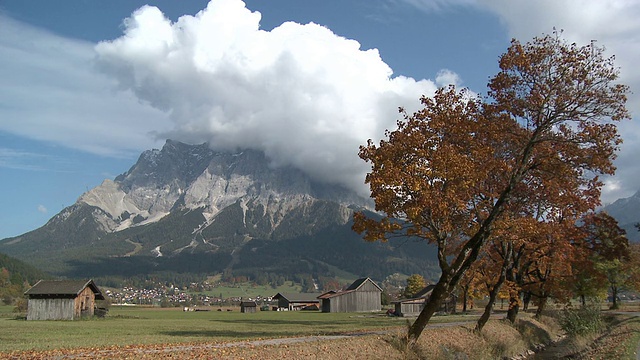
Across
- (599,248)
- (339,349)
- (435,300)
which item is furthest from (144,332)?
(599,248)

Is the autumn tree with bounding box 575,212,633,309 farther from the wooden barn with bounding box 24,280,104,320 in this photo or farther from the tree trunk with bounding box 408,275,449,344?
the wooden barn with bounding box 24,280,104,320

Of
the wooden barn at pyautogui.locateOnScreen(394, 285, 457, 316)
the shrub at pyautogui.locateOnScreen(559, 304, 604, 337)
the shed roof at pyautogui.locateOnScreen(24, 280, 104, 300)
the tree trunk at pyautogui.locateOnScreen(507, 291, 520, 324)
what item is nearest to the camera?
the shrub at pyautogui.locateOnScreen(559, 304, 604, 337)

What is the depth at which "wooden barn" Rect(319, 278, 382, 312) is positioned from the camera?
11569 centimetres

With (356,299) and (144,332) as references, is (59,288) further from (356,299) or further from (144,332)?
(356,299)

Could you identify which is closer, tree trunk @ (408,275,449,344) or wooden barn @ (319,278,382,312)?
tree trunk @ (408,275,449,344)

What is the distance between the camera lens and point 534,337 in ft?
130

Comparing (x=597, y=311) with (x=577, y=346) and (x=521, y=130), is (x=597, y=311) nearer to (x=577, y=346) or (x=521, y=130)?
(x=577, y=346)

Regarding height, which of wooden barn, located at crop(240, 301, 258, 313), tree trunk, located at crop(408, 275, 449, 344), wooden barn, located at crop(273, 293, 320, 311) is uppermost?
tree trunk, located at crop(408, 275, 449, 344)

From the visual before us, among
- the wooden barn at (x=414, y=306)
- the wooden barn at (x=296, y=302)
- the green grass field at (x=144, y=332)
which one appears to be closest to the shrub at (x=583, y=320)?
the green grass field at (x=144, y=332)

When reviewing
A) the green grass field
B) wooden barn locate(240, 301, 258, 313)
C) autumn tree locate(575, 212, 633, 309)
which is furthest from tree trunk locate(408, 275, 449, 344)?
wooden barn locate(240, 301, 258, 313)

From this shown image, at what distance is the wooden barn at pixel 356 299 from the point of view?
116 m

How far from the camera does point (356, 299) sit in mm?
118500

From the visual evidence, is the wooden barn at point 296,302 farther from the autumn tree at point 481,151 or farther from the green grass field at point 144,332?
the autumn tree at point 481,151

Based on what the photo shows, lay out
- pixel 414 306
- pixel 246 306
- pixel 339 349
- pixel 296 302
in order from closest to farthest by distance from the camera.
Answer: pixel 339 349
pixel 414 306
pixel 246 306
pixel 296 302
